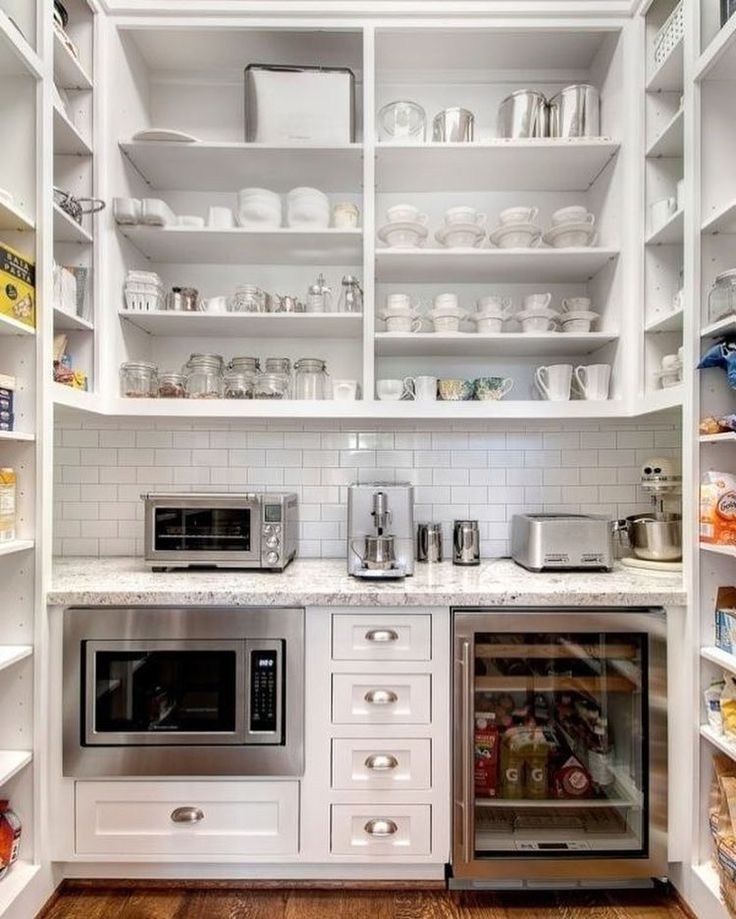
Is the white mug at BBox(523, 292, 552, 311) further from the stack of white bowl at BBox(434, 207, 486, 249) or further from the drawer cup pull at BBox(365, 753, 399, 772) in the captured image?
the drawer cup pull at BBox(365, 753, 399, 772)

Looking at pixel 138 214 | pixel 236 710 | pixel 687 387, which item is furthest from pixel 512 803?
pixel 138 214

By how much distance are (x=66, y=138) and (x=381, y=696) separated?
2.02 m

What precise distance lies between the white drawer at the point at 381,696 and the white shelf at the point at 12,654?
33.9 inches

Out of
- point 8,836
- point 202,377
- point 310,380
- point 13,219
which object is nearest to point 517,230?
point 310,380

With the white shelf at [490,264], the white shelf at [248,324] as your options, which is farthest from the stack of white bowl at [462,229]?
the white shelf at [248,324]

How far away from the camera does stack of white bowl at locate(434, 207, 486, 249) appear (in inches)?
74.9

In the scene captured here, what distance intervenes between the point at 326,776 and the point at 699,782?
3.49 feet

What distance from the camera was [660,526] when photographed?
187 cm

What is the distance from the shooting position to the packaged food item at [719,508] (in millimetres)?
1432

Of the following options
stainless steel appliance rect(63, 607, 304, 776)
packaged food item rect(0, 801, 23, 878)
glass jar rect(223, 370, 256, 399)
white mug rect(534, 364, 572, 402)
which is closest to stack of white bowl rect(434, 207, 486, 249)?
white mug rect(534, 364, 572, 402)

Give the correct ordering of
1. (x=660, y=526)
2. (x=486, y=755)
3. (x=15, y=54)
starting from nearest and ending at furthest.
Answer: (x=15, y=54), (x=486, y=755), (x=660, y=526)

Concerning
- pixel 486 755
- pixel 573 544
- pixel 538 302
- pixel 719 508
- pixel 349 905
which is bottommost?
pixel 349 905

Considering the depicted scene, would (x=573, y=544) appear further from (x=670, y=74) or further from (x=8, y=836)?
(x=8, y=836)

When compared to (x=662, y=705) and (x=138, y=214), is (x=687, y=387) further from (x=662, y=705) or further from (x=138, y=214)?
(x=138, y=214)
